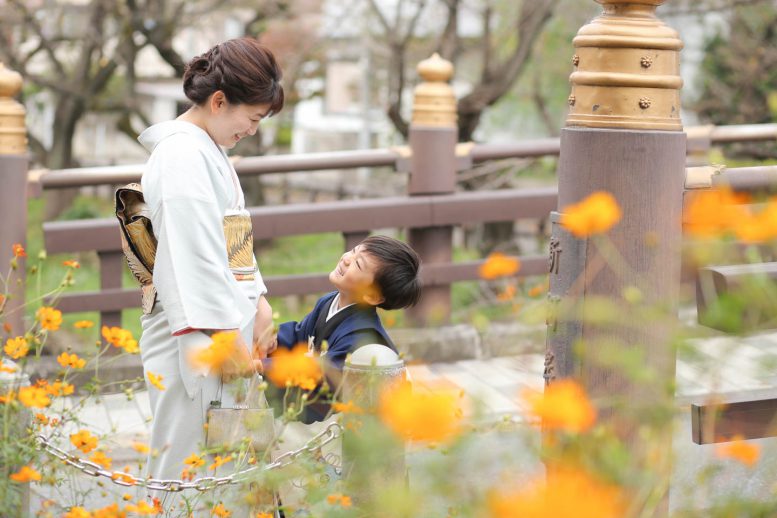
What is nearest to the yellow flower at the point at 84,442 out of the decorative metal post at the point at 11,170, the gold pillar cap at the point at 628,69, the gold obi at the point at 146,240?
the gold obi at the point at 146,240

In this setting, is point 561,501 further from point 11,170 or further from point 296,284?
point 296,284

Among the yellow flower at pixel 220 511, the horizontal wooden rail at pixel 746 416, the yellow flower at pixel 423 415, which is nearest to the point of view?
the yellow flower at pixel 423 415

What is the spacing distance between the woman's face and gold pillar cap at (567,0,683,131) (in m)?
0.88

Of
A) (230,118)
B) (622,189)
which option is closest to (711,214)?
(622,189)

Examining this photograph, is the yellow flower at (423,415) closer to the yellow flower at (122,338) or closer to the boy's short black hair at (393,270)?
the yellow flower at (122,338)

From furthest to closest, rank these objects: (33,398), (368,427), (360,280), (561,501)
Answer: (360,280)
(33,398)
(368,427)
(561,501)

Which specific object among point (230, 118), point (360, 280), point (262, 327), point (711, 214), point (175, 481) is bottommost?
point (175, 481)

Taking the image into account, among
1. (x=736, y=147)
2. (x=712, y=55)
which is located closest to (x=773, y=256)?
(x=736, y=147)

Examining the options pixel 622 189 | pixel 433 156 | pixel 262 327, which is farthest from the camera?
pixel 433 156

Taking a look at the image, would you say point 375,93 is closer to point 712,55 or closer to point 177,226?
point 712,55

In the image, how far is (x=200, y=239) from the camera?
278 centimetres

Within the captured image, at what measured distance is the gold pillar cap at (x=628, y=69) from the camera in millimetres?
2461

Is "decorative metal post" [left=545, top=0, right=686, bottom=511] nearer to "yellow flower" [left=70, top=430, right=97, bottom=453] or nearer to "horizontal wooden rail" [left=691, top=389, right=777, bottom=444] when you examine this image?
"horizontal wooden rail" [left=691, top=389, right=777, bottom=444]

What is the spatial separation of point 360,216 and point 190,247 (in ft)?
10.8
